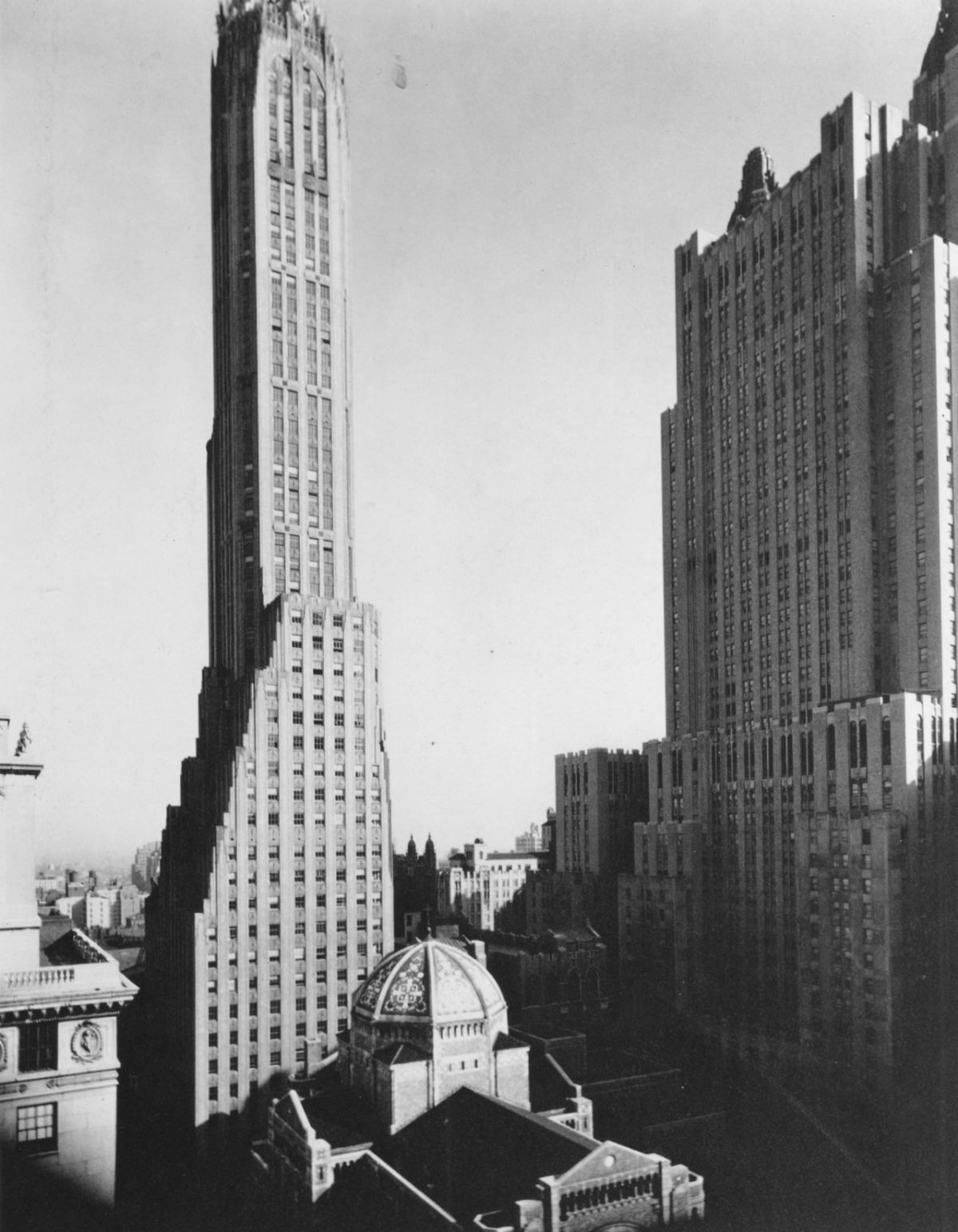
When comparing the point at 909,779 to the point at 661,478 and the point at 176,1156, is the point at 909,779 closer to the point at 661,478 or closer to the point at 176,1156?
the point at 661,478

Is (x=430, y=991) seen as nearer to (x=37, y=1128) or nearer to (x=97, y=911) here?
(x=37, y=1128)

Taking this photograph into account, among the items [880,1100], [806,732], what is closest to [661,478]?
[806,732]

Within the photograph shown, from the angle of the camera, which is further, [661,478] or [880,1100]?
[661,478]

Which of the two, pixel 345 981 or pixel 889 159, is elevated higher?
pixel 889 159

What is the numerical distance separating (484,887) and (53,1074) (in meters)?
144

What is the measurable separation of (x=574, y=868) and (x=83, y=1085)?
335 feet

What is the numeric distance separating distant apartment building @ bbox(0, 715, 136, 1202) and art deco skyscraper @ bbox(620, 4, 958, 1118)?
58803mm

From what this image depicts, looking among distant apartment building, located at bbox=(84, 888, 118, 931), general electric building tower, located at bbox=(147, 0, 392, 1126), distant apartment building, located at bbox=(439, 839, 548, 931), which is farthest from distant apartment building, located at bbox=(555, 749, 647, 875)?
distant apartment building, located at bbox=(84, 888, 118, 931)

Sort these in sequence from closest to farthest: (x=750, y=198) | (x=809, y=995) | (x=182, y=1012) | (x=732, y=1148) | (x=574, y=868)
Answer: (x=732, y=1148) < (x=182, y=1012) < (x=809, y=995) < (x=750, y=198) < (x=574, y=868)

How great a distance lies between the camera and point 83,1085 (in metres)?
45.0

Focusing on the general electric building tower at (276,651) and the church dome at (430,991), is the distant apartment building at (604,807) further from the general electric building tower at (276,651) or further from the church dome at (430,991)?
the church dome at (430,991)

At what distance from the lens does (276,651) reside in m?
92.0

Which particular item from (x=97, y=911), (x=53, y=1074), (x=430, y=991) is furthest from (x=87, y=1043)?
(x=97, y=911)

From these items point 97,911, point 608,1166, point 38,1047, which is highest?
point 38,1047
